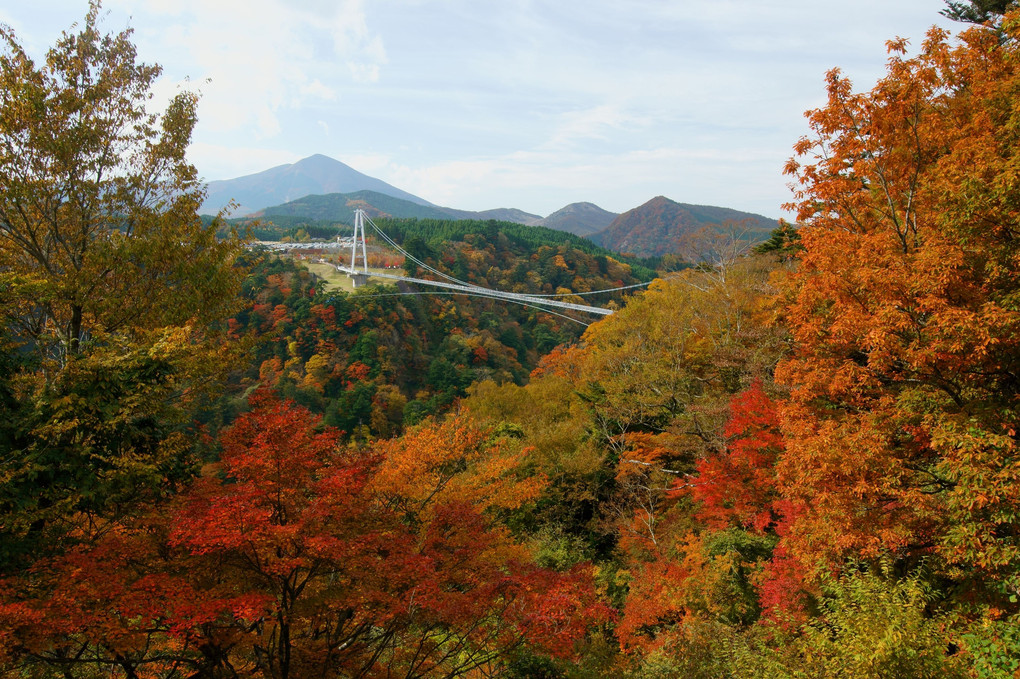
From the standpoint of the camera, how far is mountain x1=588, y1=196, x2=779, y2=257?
13400cm

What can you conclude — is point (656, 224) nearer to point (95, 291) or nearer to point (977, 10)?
point (977, 10)

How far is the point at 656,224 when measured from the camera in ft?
476

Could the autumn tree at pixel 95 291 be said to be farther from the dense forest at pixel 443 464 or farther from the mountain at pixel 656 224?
the mountain at pixel 656 224

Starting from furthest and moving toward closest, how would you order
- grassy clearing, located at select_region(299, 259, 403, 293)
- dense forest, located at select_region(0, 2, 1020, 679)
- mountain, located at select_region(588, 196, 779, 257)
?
1. mountain, located at select_region(588, 196, 779, 257)
2. grassy clearing, located at select_region(299, 259, 403, 293)
3. dense forest, located at select_region(0, 2, 1020, 679)

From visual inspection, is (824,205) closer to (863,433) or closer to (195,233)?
(863,433)

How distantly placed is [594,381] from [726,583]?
37.0ft

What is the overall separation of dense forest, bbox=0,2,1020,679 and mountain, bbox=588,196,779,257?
125m

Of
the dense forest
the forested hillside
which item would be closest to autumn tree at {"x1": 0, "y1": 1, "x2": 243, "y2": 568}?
the dense forest

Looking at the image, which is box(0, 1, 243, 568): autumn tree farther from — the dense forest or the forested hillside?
the forested hillside

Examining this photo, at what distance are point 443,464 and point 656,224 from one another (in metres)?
145

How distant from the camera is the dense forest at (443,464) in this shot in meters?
4.74

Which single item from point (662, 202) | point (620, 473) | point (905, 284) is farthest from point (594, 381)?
point (662, 202)

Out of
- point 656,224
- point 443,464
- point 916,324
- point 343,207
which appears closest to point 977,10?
point 916,324

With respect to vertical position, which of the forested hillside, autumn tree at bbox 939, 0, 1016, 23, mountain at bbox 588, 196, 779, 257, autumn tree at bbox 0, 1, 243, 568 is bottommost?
the forested hillside
